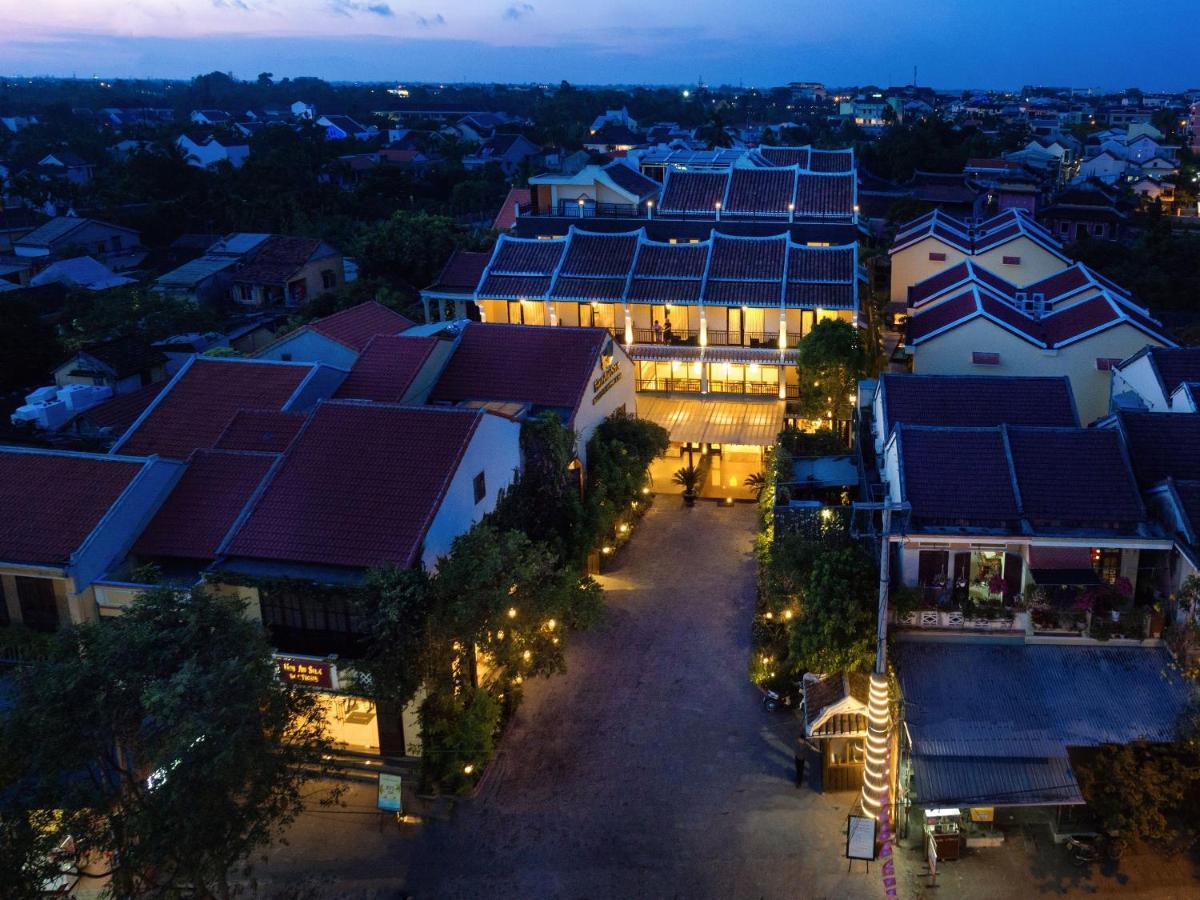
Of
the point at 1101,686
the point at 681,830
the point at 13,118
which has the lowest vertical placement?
the point at 681,830

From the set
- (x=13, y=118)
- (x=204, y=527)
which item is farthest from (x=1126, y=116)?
(x=204, y=527)

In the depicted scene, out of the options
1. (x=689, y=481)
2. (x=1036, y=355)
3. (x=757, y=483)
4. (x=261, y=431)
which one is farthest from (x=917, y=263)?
(x=261, y=431)

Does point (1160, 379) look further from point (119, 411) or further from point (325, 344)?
point (119, 411)

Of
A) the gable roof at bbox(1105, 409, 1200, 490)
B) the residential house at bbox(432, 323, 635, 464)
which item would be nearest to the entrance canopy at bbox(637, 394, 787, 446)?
the residential house at bbox(432, 323, 635, 464)

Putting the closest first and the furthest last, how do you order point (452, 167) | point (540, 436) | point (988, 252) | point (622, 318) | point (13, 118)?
point (540, 436) → point (622, 318) → point (988, 252) → point (452, 167) → point (13, 118)

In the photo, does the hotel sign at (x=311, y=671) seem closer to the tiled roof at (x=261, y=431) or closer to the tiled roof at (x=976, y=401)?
the tiled roof at (x=261, y=431)

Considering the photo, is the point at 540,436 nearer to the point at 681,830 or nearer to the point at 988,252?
the point at 681,830

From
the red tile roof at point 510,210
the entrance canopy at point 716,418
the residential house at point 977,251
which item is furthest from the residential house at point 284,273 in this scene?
the residential house at point 977,251
